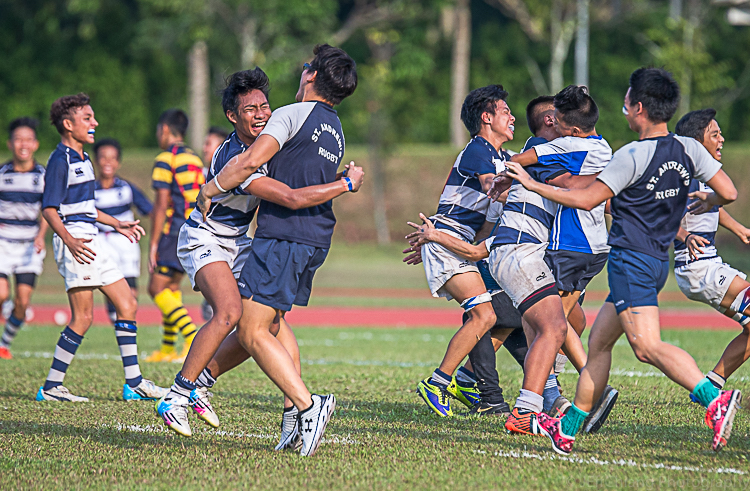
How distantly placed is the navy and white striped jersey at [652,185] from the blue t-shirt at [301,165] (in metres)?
1.63

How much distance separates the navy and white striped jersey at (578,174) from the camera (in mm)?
5520

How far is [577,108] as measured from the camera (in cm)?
556

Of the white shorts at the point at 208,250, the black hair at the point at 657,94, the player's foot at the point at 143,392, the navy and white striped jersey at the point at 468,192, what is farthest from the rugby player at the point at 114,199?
the black hair at the point at 657,94

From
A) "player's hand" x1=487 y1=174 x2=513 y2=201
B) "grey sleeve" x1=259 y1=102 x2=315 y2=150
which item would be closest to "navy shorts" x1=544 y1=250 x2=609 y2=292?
"player's hand" x1=487 y1=174 x2=513 y2=201

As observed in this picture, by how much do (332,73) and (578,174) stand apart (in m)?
1.71

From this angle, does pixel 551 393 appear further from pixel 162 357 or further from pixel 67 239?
pixel 162 357

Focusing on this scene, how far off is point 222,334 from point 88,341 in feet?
23.4

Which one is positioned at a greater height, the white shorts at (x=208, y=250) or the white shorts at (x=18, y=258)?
the white shorts at (x=208, y=250)

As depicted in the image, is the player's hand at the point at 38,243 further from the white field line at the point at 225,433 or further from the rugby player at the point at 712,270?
the rugby player at the point at 712,270

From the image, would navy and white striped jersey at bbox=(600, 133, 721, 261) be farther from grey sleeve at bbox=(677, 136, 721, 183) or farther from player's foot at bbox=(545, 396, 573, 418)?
player's foot at bbox=(545, 396, 573, 418)

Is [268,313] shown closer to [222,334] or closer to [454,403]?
[222,334]

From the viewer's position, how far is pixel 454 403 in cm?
700

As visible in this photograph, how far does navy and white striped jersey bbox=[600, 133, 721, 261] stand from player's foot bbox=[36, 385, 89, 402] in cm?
446

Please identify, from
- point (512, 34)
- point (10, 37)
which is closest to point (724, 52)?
point (512, 34)
